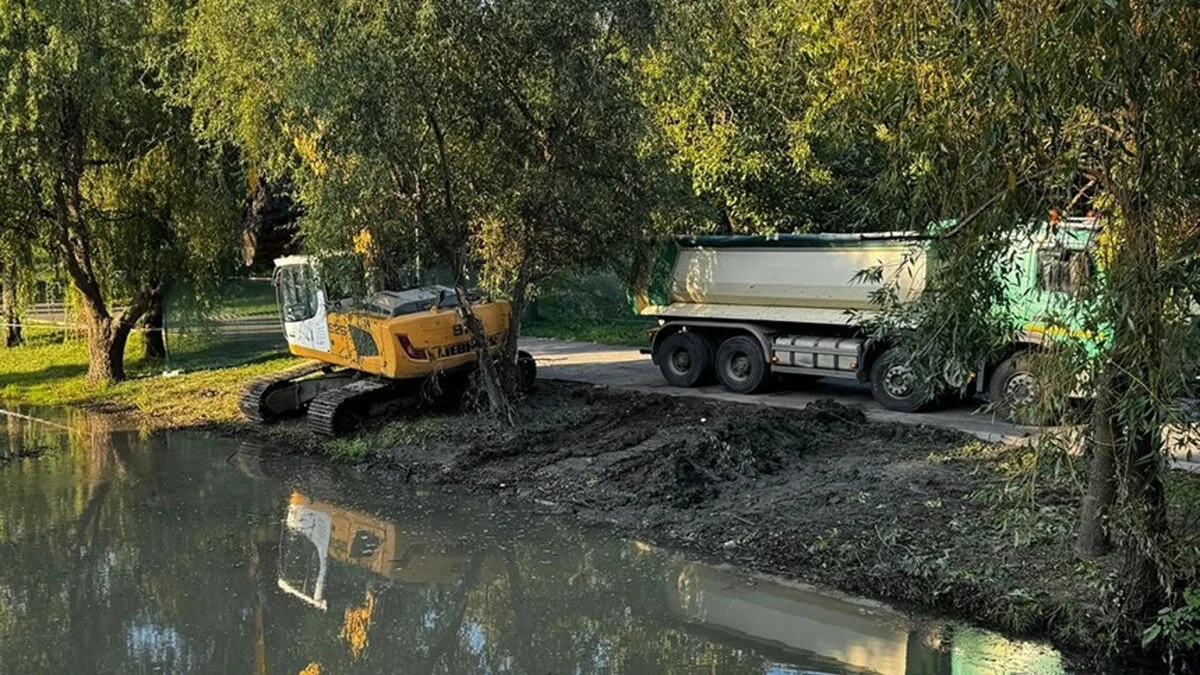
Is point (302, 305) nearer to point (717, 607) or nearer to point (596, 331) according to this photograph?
point (717, 607)

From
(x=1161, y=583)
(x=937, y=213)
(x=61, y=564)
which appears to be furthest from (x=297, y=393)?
(x=1161, y=583)

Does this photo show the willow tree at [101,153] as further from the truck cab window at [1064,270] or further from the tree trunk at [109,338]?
the truck cab window at [1064,270]

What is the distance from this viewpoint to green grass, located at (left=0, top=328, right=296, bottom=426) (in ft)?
46.6

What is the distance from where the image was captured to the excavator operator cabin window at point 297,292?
12.9 metres

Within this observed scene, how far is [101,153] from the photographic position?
1564 centimetres

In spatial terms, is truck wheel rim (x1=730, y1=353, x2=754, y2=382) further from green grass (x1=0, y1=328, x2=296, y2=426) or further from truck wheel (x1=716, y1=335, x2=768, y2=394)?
green grass (x1=0, y1=328, x2=296, y2=426)

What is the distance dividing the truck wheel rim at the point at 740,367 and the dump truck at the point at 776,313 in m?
0.01

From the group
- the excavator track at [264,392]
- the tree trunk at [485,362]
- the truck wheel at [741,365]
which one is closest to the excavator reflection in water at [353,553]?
the tree trunk at [485,362]

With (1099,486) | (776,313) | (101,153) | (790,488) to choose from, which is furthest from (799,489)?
(101,153)

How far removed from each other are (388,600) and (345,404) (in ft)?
16.6

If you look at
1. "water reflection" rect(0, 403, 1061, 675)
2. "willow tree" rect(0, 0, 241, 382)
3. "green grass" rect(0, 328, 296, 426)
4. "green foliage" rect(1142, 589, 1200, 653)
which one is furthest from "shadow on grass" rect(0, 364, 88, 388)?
"green foliage" rect(1142, 589, 1200, 653)

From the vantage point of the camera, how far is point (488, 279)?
11922 millimetres

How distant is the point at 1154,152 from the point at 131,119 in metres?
14.5

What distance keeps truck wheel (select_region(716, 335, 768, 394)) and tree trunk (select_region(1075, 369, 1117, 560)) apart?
6713 mm
